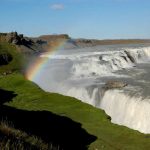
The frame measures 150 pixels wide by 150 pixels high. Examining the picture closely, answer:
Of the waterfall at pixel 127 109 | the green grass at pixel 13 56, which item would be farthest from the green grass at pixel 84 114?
the green grass at pixel 13 56

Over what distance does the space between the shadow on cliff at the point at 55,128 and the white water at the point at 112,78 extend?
7.57 metres

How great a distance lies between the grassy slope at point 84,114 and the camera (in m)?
27.3

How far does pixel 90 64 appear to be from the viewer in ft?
249

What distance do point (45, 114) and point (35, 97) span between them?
957 centimetres

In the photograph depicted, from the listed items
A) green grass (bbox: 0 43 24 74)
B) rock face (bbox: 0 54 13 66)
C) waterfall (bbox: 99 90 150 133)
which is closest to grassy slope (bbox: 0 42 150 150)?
waterfall (bbox: 99 90 150 133)

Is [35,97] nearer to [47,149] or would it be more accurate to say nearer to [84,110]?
[84,110]

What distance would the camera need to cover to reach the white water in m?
38.8

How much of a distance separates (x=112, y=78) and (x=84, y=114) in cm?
2439

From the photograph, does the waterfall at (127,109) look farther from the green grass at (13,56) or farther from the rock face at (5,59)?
the rock face at (5,59)

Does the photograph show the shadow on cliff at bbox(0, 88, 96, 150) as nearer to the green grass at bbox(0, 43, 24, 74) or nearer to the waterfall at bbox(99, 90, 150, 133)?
the waterfall at bbox(99, 90, 150, 133)

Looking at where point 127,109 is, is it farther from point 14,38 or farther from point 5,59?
point 14,38

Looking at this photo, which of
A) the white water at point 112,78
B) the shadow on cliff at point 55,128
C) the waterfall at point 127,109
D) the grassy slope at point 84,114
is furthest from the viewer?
the white water at point 112,78

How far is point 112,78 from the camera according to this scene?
60.6 m

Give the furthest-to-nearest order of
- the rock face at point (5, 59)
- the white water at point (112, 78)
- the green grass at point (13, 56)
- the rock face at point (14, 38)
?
the rock face at point (14, 38) < the rock face at point (5, 59) < the green grass at point (13, 56) < the white water at point (112, 78)
